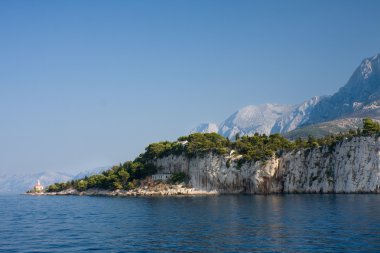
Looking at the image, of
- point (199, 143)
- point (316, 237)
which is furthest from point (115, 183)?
point (316, 237)

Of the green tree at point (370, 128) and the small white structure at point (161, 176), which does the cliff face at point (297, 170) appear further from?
the small white structure at point (161, 176)

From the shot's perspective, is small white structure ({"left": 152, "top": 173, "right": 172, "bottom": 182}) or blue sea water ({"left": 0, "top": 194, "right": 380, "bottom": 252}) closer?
blue sea water ({"left": 0, "top": 194, "right": 380, "bottom": 252})

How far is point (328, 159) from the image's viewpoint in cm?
14238

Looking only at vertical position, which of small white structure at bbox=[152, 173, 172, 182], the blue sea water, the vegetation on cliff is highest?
the vegetation on cliff

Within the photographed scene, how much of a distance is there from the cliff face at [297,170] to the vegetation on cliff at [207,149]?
2.38 meters

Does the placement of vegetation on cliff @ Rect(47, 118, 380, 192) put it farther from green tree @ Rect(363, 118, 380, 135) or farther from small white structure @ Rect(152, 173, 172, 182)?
small white structure @ Rect(152, 173, 172, 182)

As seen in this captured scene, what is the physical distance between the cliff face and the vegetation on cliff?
238 cm

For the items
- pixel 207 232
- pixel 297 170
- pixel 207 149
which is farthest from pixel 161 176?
pixel 207 232

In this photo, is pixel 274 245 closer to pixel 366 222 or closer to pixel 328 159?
pixel 366 222

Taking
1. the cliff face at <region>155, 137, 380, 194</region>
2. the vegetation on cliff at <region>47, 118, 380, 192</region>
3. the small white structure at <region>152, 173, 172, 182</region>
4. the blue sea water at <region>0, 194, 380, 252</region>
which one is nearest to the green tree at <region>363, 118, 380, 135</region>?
the vegetation on cliff at <region>47, 118, 380, 192</region>

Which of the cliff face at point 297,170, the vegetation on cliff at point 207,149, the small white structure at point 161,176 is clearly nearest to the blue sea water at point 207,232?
the cliff face at point 297,170

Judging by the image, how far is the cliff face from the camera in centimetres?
13075

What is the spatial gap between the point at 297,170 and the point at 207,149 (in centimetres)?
3522

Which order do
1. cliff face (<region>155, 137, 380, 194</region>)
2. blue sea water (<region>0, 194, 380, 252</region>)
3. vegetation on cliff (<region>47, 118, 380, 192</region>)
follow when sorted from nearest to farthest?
1. blue sea water (<region>0, 194, 380, 252</region>)
2. cliff face (<region>155, 137, 380, 194</region>)
3. vegetation on cliff (<region>47, 118, 380, 192</region>)
